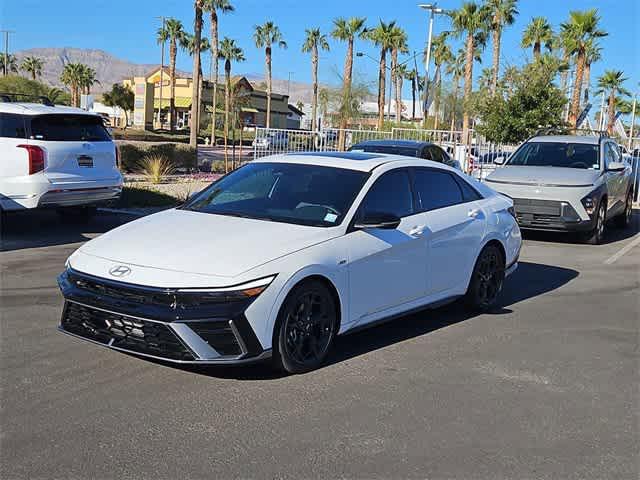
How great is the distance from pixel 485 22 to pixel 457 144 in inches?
881

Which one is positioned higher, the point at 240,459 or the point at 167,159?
the point at 167,159

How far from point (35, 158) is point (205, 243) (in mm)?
6011

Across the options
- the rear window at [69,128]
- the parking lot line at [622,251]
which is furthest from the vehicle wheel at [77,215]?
the parking lot line at [622,251]

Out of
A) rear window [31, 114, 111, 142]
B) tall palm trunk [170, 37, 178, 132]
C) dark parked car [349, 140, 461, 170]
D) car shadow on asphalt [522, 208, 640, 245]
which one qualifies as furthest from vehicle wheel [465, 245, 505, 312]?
tall palm trunk [170, 37, 178, 132]

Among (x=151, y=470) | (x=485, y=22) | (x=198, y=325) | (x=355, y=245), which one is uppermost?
(x=485, y=22)

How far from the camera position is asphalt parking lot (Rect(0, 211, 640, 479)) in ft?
13.5

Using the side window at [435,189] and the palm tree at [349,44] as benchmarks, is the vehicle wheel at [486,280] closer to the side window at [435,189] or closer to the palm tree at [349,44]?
the side window at [435,189]

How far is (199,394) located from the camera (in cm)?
503

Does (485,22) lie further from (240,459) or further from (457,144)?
(240,459)

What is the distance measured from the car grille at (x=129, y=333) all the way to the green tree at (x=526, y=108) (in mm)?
23351

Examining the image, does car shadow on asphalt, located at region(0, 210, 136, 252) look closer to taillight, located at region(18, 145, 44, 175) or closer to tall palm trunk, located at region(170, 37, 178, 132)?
taillight, located at region(18, 145, 44, 175)

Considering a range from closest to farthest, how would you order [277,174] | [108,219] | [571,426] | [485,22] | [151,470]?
1. [151,470]
2. [571,426]
3. [277,174]
4. [108,219]
5. [485,22]

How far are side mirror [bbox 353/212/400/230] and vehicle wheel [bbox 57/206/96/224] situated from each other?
762cm

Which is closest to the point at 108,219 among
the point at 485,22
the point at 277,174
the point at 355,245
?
the point at 277,174
